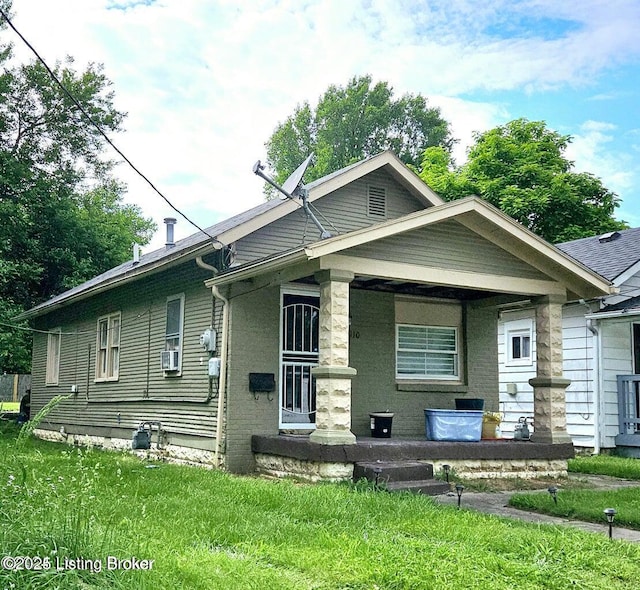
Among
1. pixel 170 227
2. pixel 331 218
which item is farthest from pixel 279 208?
pixel 170 227

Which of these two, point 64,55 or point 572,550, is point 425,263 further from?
point 64,55

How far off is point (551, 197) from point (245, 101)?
15.4 metres

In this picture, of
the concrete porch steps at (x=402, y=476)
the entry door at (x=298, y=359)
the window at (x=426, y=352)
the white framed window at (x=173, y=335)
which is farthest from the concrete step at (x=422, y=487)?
the white framed window at (x=173, y=335)

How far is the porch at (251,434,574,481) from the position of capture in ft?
29.2

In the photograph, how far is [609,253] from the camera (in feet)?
55.7

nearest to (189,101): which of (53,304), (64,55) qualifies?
(53,304)

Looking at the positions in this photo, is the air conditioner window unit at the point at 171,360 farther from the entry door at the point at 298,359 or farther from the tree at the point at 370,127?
the tree at the point at 370,127

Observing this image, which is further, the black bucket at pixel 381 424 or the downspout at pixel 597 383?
the downspout at pixel 597 383

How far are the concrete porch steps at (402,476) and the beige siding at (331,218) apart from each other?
3819mm

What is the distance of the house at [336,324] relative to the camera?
30.4 ft

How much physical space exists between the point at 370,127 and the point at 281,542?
38.2 metres

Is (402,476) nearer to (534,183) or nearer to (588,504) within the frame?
(588,504)

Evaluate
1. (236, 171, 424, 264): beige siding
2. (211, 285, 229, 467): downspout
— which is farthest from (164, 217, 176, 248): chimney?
(211, 285, 229, 467): downspout

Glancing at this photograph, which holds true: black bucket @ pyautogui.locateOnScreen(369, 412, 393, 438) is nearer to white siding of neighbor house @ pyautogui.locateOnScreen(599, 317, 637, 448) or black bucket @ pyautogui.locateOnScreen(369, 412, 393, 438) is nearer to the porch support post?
the porch support post
